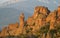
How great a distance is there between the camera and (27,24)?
187 metres

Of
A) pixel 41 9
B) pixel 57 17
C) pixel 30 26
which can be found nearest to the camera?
Result: pixel 57 17

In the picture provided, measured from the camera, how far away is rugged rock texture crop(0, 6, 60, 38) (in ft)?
491

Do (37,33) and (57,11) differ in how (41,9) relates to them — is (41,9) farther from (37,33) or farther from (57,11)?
(37,33)

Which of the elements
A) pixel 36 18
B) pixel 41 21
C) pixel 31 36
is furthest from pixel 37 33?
pixel 36 18

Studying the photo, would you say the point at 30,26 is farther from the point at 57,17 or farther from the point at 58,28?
the point at 58,28

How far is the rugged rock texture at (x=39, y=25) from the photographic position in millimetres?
149625

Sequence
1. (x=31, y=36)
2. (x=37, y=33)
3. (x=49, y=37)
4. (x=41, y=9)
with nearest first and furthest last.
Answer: (x=49, y=37) → (x=31, y=36) → (x=37, y=33) → (x=41, y=9)

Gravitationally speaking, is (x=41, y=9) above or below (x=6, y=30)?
above

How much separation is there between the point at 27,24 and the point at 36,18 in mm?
7746

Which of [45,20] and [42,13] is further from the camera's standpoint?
[42,13]

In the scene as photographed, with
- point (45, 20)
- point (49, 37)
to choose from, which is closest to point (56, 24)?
point (45, 20)

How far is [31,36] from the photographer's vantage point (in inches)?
5512

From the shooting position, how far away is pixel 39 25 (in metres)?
172

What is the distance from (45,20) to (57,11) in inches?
400
